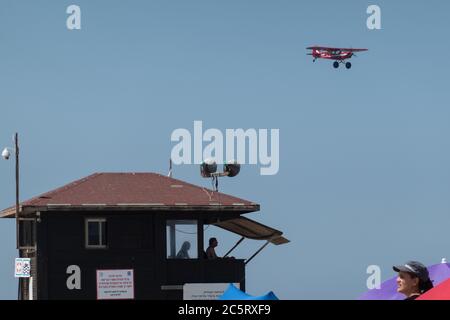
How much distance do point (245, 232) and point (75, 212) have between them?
21.3ft

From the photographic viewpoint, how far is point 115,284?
45.5 meters

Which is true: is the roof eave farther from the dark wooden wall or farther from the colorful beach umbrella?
the colorful beach umbrella

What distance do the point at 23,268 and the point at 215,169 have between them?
763 cm

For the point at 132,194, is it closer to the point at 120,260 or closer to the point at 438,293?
the point at 120,260

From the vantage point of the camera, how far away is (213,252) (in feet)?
152

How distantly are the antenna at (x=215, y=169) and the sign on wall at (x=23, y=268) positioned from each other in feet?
22.6

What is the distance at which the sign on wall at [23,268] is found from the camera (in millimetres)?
46812

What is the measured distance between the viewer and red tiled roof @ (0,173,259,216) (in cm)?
4628

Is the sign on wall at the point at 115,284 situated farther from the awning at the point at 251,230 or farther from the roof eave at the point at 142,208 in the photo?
the awning at the point at 251,230

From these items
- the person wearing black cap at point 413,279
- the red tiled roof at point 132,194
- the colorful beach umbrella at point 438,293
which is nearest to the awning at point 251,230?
the red tiled roof at point 132,194

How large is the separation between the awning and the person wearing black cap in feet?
103
